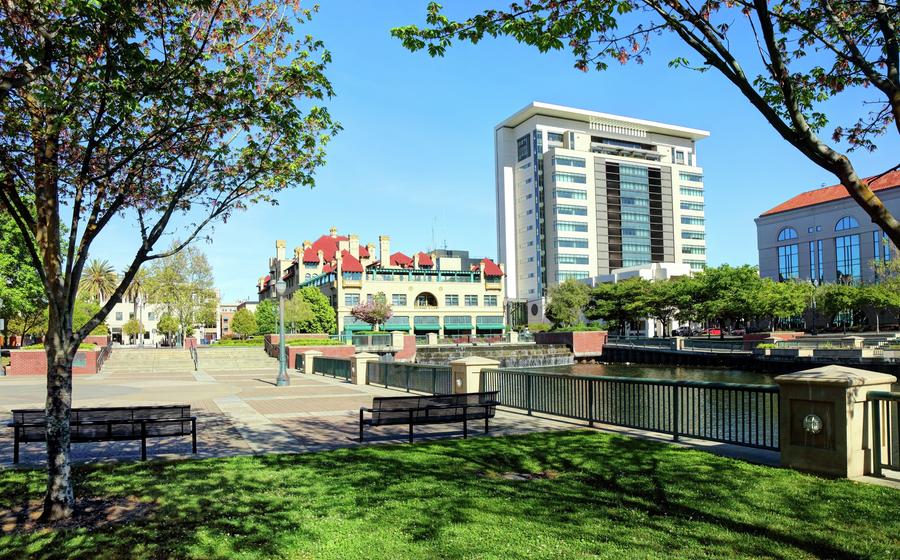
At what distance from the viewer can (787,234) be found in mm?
97312

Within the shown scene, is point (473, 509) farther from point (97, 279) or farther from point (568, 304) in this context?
point (97, 279)

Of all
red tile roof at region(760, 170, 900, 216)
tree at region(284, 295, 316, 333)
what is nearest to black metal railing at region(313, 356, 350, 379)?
tree at region(284, 295, 316, 333)

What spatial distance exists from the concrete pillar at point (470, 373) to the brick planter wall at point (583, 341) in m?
44.7

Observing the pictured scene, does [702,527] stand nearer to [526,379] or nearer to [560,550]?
[560,550]

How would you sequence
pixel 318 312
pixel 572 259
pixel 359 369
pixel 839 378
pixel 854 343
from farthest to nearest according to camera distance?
1. pixel 572 259
2. pixel 318 312
3. pixel 854 343
4. pixel 359 369
5. pixel 839 378

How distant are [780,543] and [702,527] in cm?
66

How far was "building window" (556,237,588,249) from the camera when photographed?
374 feet

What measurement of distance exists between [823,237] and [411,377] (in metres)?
90.3

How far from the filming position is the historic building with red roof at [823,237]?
8356 centimetres

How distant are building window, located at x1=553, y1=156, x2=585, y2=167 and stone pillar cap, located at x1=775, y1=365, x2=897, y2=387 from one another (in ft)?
360

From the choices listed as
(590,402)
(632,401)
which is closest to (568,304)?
(590,402)

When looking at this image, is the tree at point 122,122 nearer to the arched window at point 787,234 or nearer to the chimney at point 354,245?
the chimney at point 354,245

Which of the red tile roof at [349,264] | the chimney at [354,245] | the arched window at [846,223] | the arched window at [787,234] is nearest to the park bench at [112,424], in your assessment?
the red tile roof at [349,264]

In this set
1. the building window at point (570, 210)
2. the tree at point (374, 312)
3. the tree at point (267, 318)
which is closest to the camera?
the tree at point (267, 318)
